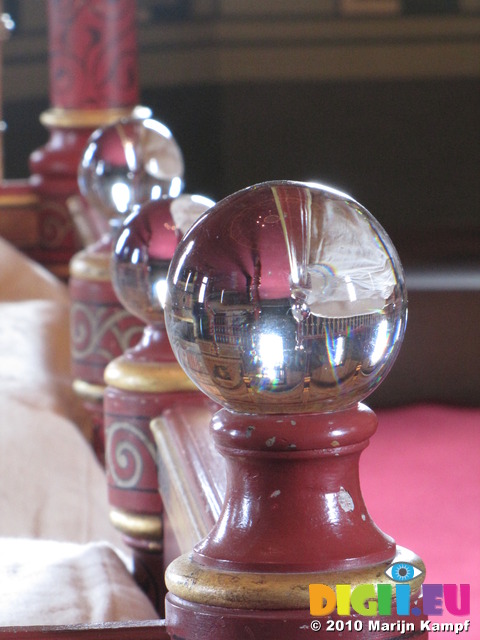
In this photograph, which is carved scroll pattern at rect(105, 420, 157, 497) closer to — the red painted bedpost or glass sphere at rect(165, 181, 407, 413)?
glass sphere at rect(165, 181, 407, 413)

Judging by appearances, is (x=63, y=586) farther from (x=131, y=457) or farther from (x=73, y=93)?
(x=73, y=93)

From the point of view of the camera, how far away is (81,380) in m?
1.06

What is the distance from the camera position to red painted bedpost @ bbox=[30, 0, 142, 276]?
196cm

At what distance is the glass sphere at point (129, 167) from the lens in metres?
1.10

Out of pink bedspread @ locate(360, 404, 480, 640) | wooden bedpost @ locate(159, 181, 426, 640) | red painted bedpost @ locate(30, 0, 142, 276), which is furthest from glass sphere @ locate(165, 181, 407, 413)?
red painted bedpost @ locate(30, 0, 142, 276)

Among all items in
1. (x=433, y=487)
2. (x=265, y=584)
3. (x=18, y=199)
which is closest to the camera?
(x=265, y=584)

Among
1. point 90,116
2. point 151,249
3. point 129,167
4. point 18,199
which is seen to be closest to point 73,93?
point 90,116

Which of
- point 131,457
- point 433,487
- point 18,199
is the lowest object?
point 433,487

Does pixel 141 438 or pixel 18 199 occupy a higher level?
pixel 141 438

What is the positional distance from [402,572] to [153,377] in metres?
0.32

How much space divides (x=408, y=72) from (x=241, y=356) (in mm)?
5219

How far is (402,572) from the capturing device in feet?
1.08

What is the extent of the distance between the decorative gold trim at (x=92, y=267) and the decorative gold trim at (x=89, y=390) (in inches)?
4.1

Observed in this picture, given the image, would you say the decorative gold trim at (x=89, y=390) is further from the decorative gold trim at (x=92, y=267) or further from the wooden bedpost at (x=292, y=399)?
the wooden bedpost at (x=292, y=399)
